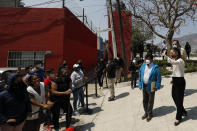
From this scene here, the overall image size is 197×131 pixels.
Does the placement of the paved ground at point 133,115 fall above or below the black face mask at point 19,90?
below

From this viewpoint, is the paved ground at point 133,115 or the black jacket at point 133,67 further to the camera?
the black jacket at point 133,67

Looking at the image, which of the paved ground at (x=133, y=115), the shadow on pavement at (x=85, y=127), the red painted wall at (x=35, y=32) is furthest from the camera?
the red painted wall at (x=35, y=32)

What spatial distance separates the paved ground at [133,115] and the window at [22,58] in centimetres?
599

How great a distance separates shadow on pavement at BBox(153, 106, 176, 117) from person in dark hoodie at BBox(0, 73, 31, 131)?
12.0ft

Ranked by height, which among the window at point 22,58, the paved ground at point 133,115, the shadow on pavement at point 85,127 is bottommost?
the shadow on pavement at point 85,127

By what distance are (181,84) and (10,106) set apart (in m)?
3.65

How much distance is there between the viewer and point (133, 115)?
4750 mm

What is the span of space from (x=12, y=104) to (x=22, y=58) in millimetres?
9024

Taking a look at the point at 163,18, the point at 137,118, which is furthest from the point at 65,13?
the point at 137,118

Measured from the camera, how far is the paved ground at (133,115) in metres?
3.89

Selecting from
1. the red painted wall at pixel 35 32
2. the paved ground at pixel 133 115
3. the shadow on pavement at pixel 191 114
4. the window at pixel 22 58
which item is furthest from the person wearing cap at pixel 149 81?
the window at pixel 22 58

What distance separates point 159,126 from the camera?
3.84 meters

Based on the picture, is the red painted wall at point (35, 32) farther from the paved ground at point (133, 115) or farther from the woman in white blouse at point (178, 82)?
the woman in white blouse at point (178, 82)

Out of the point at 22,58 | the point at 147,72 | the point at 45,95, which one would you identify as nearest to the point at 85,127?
the point at 45,95
